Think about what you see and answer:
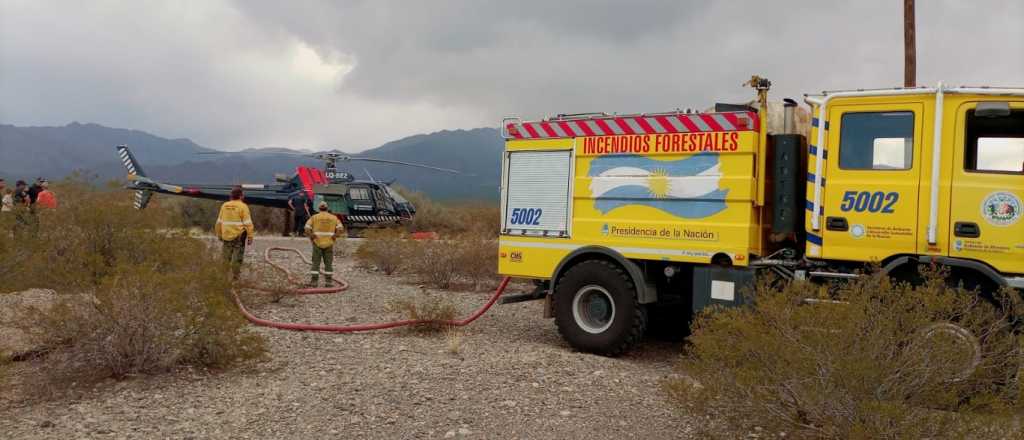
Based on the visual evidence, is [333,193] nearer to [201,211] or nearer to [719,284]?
[201,211]

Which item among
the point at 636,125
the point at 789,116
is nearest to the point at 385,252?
the point at 636,125

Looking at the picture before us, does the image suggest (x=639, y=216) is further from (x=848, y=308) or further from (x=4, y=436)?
(x=4, y=436)

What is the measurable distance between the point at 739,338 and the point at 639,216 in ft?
10.9

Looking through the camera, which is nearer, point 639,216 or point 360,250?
point 639,216

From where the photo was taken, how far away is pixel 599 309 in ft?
27.3

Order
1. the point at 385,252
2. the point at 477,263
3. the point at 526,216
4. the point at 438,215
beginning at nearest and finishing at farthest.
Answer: the point at 526,216 < the point at 477,263 < the point at 385,252 < the point at 438,215

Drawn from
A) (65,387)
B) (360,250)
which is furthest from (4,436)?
(360,250)

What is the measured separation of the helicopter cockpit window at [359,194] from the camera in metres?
28.0

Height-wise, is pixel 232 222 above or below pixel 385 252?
above

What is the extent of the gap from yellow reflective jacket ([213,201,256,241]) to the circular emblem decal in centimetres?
972

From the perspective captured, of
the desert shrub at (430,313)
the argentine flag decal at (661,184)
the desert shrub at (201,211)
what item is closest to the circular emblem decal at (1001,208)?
the argentine flag decal at (661,184)

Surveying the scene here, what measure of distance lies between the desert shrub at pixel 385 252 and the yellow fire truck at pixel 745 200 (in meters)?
7.75

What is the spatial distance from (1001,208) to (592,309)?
12.6ft

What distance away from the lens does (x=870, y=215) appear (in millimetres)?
6789
